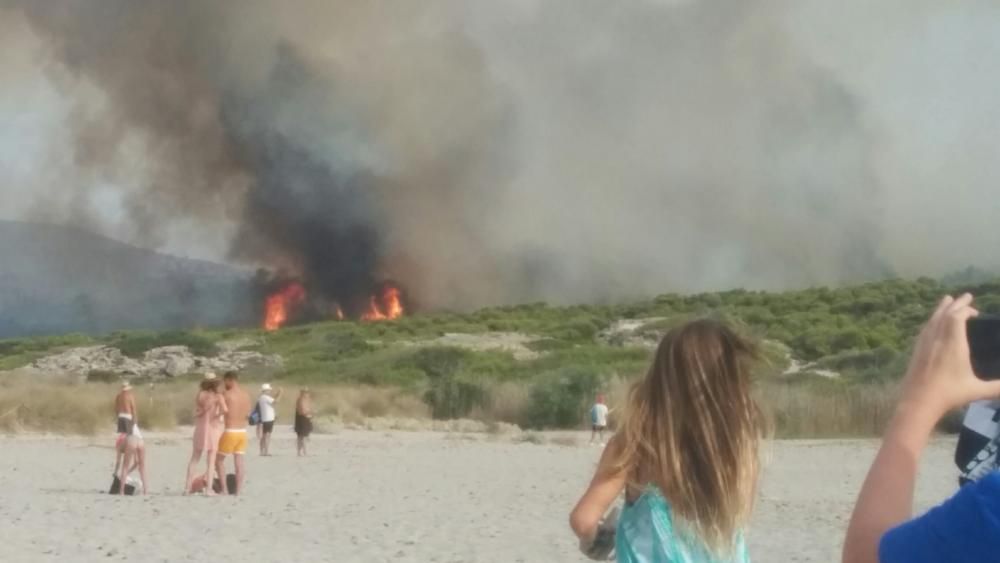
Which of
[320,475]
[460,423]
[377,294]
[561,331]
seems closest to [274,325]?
[377,294]

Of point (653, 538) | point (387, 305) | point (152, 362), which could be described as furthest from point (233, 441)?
point (387, 305)

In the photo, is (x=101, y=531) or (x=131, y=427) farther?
(x=131, y=427)

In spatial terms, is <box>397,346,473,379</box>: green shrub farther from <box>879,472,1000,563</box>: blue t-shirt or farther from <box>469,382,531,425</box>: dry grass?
<box>879,472,1000,563</box>: blue t-shirt

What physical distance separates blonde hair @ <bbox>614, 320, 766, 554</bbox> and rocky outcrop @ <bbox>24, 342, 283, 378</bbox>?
4430cm

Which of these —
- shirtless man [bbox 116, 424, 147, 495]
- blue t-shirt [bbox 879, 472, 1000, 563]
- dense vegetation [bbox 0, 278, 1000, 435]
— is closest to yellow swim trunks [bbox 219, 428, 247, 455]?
shirtless man [bbox 116, 424, 147, 495]

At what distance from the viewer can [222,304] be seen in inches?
2958

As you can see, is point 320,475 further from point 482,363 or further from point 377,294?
point 377,294

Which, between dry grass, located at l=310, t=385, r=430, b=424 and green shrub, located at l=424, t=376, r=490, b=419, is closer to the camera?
dry grass, located at l=310, t=385, r=430, b=424

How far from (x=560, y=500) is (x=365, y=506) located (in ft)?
6.66

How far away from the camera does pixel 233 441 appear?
43.0 ft

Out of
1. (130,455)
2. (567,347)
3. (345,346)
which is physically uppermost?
(345,346)

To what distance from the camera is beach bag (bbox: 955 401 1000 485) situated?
62.9 inches

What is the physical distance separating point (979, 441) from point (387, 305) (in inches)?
2633

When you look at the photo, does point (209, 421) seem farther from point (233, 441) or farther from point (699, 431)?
point (699, 431)
